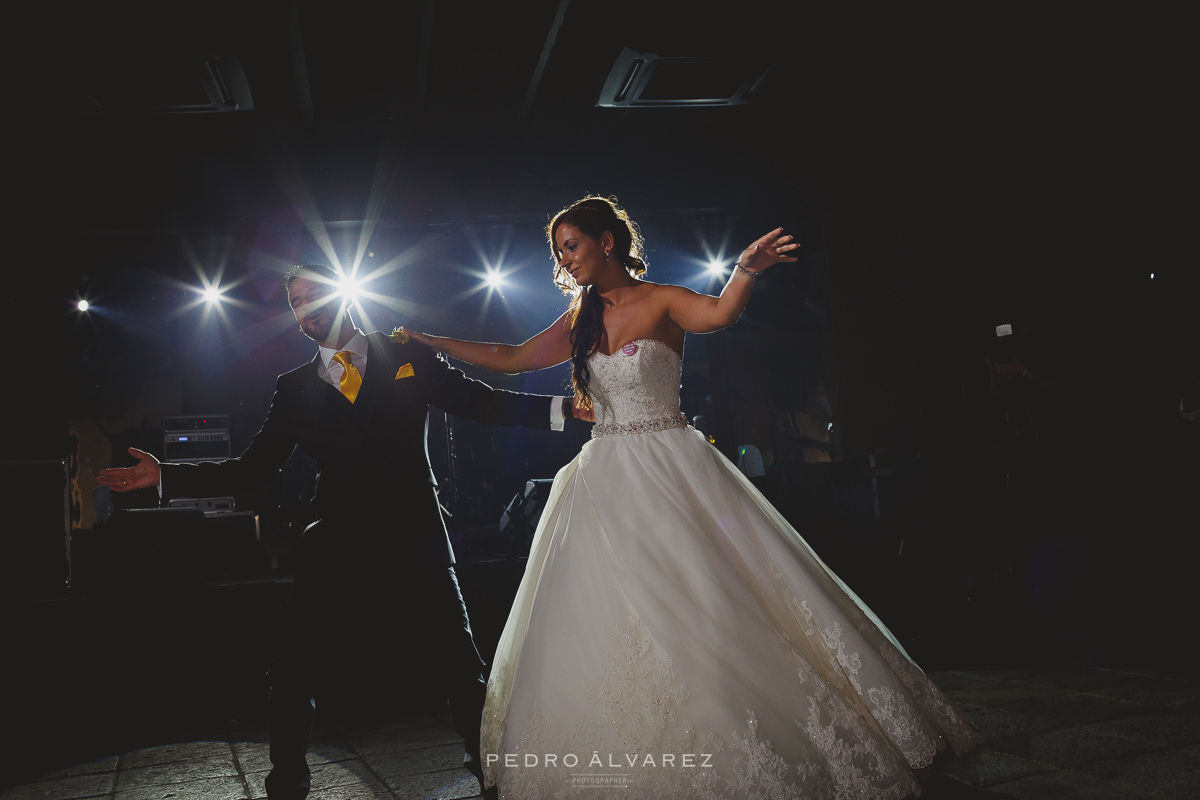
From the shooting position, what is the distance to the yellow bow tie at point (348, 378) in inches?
95.3

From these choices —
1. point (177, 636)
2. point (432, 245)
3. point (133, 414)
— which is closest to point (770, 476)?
point (177, 636)

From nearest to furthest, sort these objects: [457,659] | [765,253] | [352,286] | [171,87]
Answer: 1. [765,253]
2. [457,659]
3. [171,87]
4. [352,286]

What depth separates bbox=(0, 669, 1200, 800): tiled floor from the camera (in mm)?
2213

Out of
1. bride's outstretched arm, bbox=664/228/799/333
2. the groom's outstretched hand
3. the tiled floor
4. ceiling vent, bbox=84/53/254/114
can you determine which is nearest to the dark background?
ceiling vent, bbox=84/53/254/114

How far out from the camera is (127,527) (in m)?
4.54

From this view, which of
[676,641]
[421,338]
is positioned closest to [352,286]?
[421,338]

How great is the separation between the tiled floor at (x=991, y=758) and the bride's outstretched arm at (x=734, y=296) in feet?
4.43

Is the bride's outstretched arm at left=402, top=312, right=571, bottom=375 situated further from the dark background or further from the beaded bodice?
the dark background

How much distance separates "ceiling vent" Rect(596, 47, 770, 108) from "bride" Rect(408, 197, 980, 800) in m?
3.68

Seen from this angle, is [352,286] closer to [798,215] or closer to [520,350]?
[798,215]

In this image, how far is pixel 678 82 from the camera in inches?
226

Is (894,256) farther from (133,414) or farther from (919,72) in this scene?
(133,414)

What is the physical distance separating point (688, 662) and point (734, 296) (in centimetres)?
104

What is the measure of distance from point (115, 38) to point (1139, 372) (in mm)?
7146
